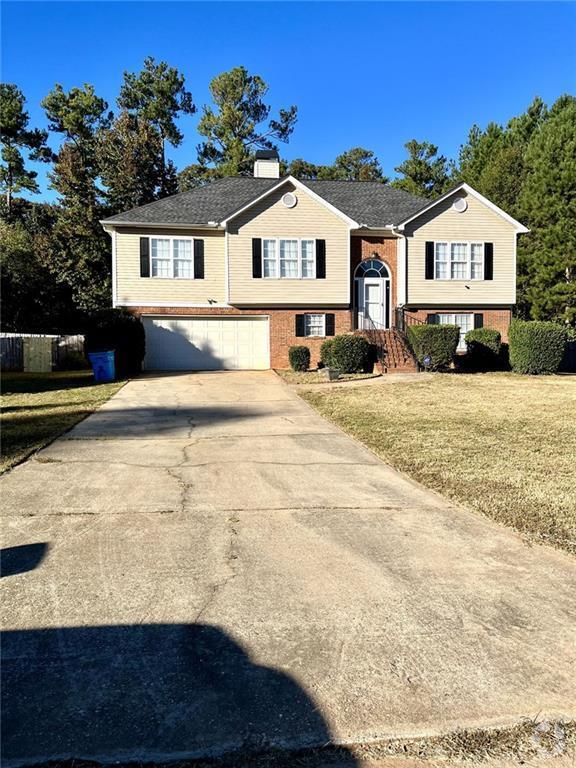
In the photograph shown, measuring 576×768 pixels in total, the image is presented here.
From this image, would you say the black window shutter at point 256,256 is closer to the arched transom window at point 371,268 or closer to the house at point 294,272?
the house at point 294,272

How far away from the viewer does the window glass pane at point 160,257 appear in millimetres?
21781

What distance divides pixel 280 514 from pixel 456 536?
5.10 ft

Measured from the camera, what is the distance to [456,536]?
4664 millimetres

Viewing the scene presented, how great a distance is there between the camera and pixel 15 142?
129 ft

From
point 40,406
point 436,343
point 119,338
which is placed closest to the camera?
point 40,406

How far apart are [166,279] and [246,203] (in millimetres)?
4193

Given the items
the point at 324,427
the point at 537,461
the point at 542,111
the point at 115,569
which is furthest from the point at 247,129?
the point at 115,569

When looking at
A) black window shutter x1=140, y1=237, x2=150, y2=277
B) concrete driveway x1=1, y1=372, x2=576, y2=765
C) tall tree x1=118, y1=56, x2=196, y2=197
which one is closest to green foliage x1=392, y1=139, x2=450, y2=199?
tall tree x1=118, y1=56, x2=196, y2=197

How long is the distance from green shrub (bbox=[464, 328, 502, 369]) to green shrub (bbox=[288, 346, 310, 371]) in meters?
6.36

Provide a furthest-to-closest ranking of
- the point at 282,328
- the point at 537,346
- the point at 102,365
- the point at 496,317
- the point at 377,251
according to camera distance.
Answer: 1. the point at 496,317
2. the point at 377,251
3. the point at 282,328
4. the point at 537,346
5. the point at 102,365

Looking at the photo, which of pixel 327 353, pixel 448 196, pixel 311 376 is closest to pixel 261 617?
pixel 311 376

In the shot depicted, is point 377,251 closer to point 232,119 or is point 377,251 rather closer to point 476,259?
point 476,259

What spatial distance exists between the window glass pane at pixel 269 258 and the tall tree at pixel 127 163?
1495cm

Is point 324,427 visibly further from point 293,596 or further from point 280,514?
point 293,596
